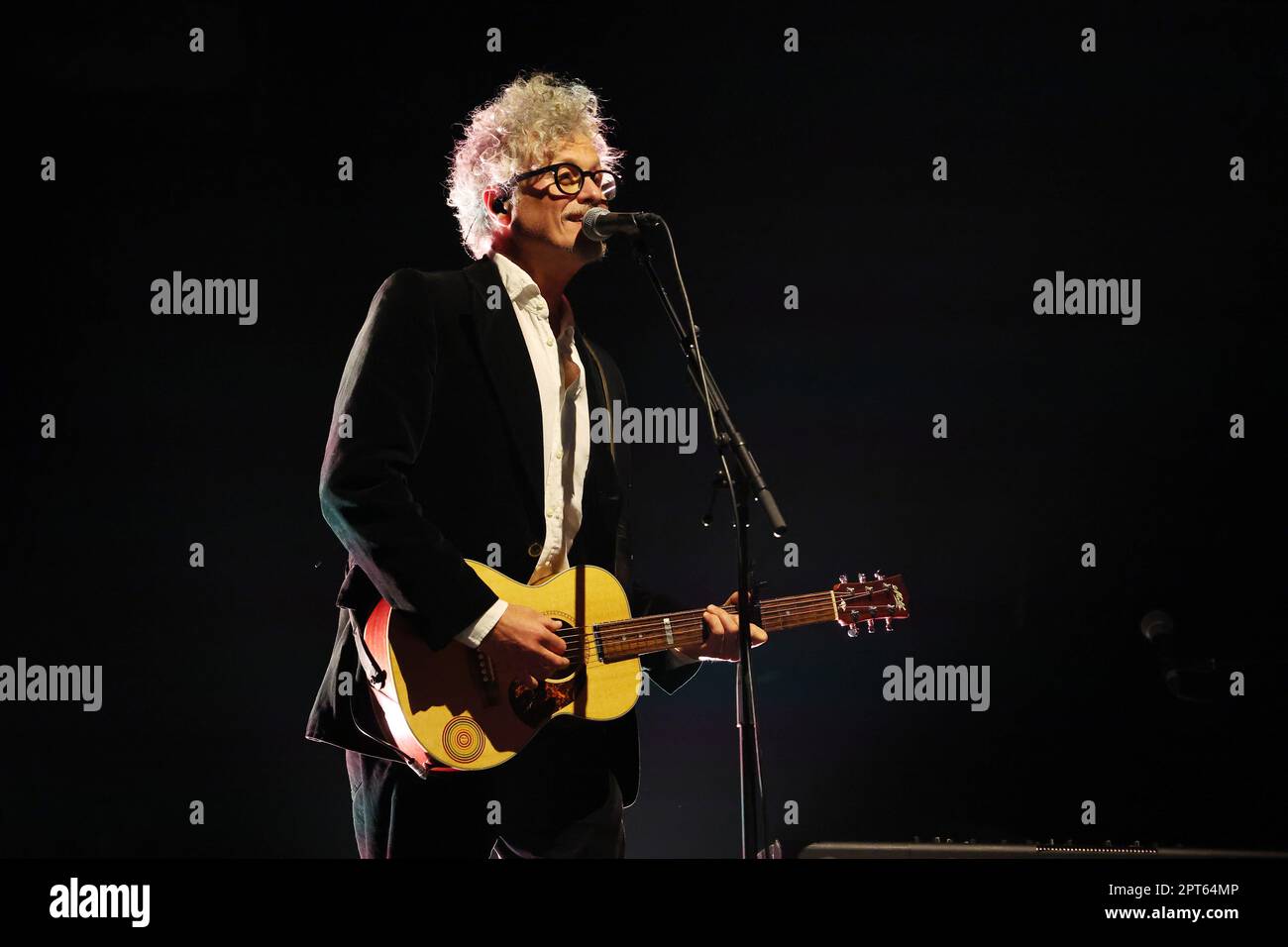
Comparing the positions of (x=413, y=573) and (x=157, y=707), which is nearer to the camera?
(x=413, y=573)

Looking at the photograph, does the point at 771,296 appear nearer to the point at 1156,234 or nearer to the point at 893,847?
the point at 1156,234

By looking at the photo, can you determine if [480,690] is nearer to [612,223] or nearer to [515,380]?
[515,380]

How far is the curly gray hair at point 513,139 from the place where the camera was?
110 inches

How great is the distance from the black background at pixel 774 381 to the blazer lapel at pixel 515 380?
971mm

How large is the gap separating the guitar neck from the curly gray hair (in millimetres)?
986

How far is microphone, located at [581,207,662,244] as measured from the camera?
2383mm

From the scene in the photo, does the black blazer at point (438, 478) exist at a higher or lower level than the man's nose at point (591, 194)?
lower

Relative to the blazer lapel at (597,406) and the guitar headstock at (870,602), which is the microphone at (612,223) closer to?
the blazer lapel at (597,406)

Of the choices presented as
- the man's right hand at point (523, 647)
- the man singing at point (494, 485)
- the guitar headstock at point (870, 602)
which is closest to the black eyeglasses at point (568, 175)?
the man singing at point (494, 485)

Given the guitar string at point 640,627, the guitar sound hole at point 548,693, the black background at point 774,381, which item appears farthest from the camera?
the black background at point 774,381

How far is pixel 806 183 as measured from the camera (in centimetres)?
366
